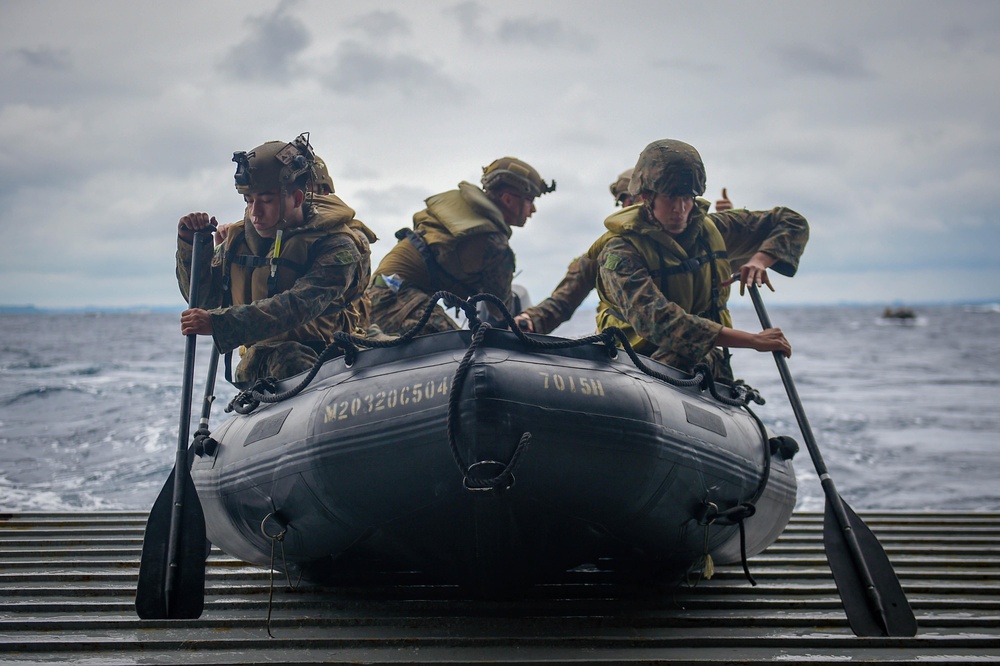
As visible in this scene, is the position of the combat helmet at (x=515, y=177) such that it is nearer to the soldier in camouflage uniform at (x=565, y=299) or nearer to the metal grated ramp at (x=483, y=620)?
the soldier in camouflage uniform at (x=565, y=299)

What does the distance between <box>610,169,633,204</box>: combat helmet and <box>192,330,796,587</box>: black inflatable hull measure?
7.50 ft

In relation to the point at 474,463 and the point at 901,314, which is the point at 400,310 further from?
the point at 901,314

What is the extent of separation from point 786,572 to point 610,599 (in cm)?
116

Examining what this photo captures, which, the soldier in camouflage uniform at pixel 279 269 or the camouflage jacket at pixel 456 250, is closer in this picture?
the soldier in camouflage uniform at pixel 279 269

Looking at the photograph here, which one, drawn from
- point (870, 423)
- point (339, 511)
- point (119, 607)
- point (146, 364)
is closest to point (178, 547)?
point (119, 607)

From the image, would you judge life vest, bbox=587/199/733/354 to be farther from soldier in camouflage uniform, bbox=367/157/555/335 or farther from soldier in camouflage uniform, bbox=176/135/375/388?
soldier in camouflage uniform, bbox=176/135/375/388

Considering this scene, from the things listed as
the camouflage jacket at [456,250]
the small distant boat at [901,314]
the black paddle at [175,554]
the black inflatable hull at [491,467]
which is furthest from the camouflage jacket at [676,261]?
the small distant boat at [901,314]

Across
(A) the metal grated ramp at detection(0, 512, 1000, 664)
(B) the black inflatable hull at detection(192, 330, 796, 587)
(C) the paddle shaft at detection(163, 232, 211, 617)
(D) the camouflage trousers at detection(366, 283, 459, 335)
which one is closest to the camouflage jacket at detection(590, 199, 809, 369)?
(B) the black inflatable hull at detection(192, 330, 796, 587)

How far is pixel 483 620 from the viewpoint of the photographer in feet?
12.0

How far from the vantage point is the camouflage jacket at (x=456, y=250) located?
17.4 ft

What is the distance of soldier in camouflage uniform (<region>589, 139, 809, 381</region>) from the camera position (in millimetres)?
4273

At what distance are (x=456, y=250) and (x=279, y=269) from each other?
1088mm

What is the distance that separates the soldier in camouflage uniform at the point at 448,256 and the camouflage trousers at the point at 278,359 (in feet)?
2.05

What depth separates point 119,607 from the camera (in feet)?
13.0
